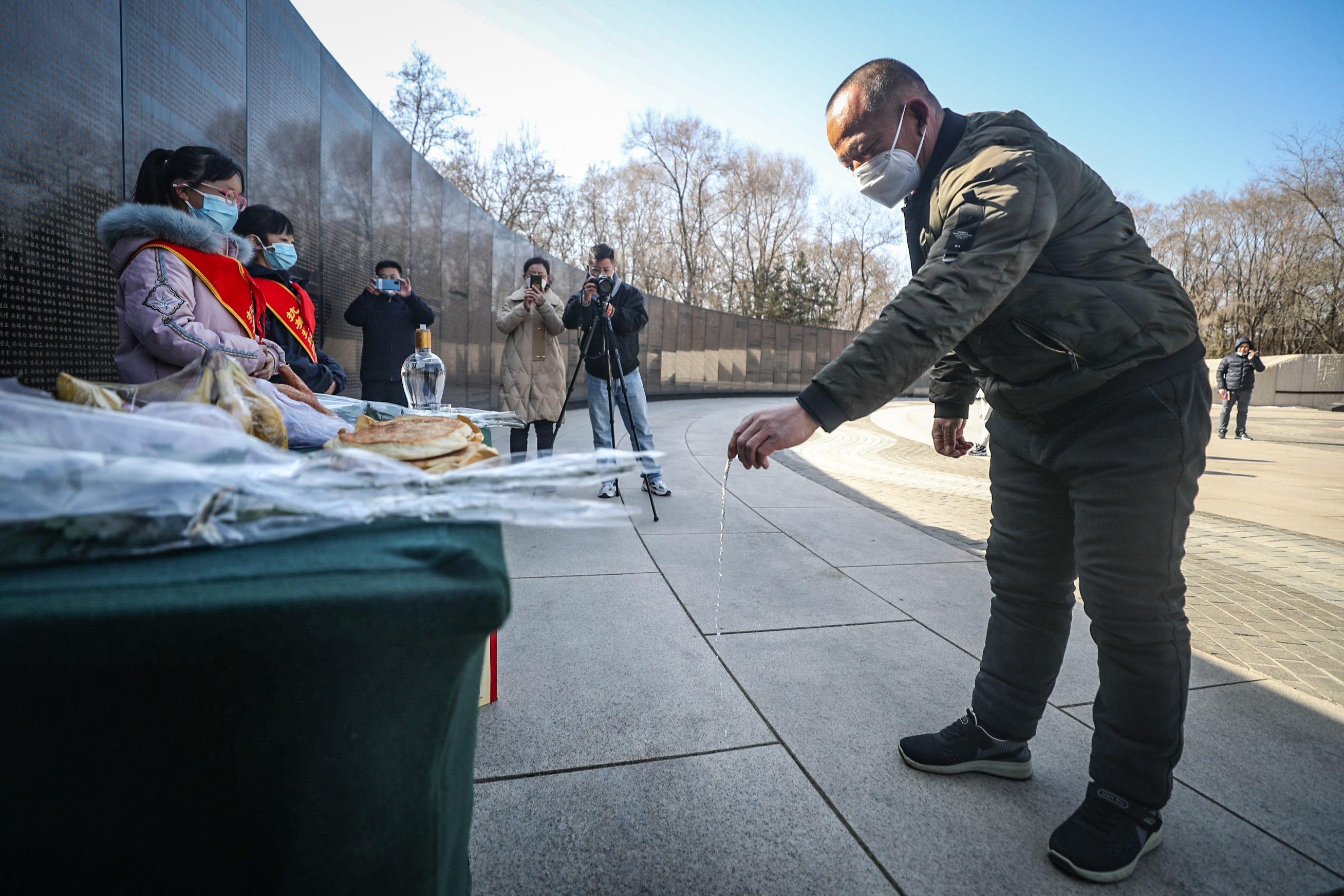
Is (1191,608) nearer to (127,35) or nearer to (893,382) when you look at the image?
(893,382)

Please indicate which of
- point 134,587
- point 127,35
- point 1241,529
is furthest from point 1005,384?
point 1241,529

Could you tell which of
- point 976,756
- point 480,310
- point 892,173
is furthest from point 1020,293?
point 480,310

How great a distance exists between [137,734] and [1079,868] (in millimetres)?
1994

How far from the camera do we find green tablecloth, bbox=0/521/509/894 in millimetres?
641

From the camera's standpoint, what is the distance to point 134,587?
64cm

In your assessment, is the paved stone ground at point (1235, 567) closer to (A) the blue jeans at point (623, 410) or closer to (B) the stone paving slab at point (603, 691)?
(A) the blue jeans at point (623, 410)

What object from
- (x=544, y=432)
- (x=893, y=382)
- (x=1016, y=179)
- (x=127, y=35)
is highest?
(x=127, y=35)

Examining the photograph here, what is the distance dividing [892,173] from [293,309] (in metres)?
3.11

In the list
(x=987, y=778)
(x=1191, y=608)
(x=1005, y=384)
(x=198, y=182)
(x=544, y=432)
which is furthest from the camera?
(x=544, y=432)

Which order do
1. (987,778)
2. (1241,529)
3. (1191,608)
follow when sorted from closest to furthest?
1. (987,778)
2. (1191,608)
3. (1241,529)

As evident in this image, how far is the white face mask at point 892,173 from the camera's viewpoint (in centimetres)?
197

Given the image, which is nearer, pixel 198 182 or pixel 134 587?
pixel 134 587

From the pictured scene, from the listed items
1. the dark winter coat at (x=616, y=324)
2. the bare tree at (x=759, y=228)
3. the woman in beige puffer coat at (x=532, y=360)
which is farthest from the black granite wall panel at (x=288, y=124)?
the bare tree at (x=759, y=228)

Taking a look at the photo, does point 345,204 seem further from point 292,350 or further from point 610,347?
point 292,350
